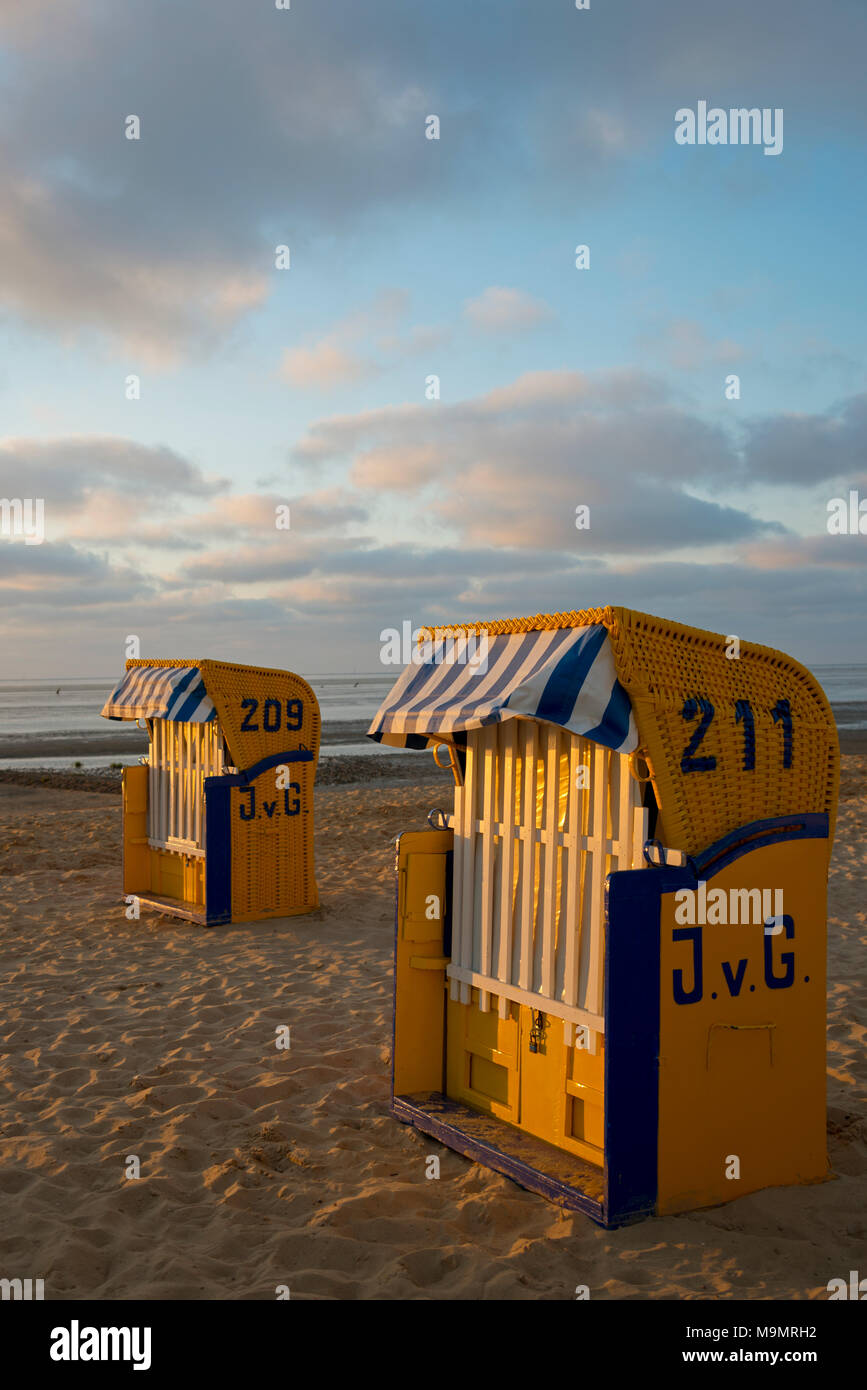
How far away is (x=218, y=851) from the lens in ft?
30.8

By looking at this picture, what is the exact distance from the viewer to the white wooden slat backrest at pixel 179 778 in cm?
956

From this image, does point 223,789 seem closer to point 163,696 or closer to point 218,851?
point 218,851

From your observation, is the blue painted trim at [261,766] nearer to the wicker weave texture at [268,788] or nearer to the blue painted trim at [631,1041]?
the wicker weave texture at [268,788]

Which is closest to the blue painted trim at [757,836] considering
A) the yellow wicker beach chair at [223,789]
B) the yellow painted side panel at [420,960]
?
the yellow painted side panel at [420,960]

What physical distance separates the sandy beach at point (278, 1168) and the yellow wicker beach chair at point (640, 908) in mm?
238

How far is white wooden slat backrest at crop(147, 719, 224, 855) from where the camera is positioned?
9.56m

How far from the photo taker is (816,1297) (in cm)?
346

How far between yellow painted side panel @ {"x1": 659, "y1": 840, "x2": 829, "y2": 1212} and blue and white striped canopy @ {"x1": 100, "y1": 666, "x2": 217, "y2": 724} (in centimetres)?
607

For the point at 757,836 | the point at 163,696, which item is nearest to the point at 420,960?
the point at 757,836

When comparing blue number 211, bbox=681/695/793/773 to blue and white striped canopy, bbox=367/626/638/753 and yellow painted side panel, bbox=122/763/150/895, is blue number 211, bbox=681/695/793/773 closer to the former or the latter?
blue and white striped canopy, bbox=367/626/638/753

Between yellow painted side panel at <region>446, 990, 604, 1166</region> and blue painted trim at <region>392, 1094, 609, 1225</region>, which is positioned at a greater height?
yellow painted side panel at <region>446, 990, 604, 1166</region>

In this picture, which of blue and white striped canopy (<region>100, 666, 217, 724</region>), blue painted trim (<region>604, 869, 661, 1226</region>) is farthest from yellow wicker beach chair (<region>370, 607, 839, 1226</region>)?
blue and white striped canopy (<region>100, 666, 217, 724</region>)
